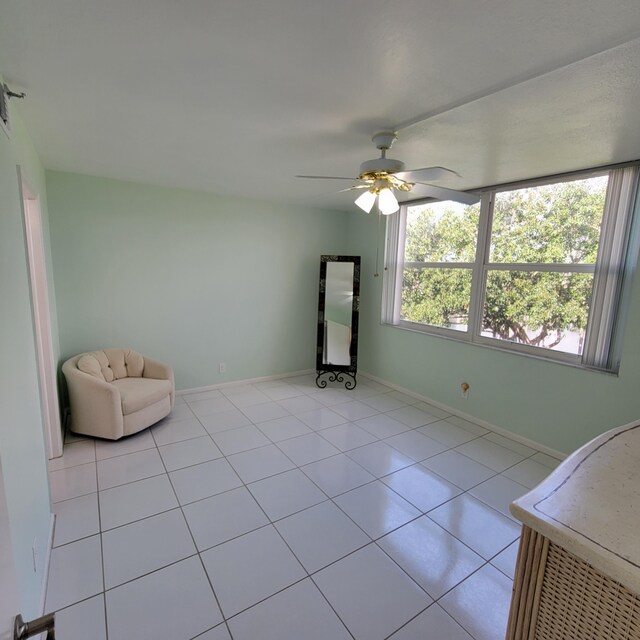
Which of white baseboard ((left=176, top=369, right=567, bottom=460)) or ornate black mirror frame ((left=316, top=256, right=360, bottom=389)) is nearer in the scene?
white baseboard ((left=176, top=369, right=567, bottom=460))

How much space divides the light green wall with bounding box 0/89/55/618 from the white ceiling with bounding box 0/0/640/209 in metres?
0.46

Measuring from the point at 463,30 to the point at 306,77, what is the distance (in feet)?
2.11

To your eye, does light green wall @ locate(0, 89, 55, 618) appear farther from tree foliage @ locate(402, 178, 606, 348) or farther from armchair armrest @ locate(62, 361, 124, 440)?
tree foliage @ locate(402, 178, 606, 348)

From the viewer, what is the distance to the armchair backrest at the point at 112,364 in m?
3.05

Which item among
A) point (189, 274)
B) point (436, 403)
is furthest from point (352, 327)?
point (189, 274)

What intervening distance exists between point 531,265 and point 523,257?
0.11 meters

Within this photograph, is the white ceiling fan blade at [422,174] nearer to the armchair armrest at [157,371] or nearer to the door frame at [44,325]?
the door frame at [44,325]

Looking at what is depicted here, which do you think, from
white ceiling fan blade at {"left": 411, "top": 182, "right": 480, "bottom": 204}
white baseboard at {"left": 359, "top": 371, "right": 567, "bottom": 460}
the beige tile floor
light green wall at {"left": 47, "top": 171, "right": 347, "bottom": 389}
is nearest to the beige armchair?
the beige tile floor

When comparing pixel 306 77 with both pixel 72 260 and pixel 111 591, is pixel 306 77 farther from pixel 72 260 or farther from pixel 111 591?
pixel 72 260

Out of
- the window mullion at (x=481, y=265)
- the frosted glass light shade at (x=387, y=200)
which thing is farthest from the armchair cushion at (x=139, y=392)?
the window mullion at (x=481, y=265)

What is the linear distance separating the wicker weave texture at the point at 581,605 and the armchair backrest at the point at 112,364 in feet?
11.0

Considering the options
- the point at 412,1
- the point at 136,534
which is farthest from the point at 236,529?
the point at 412,1

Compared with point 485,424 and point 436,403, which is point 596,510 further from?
point 436,403

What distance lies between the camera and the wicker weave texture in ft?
2.18
